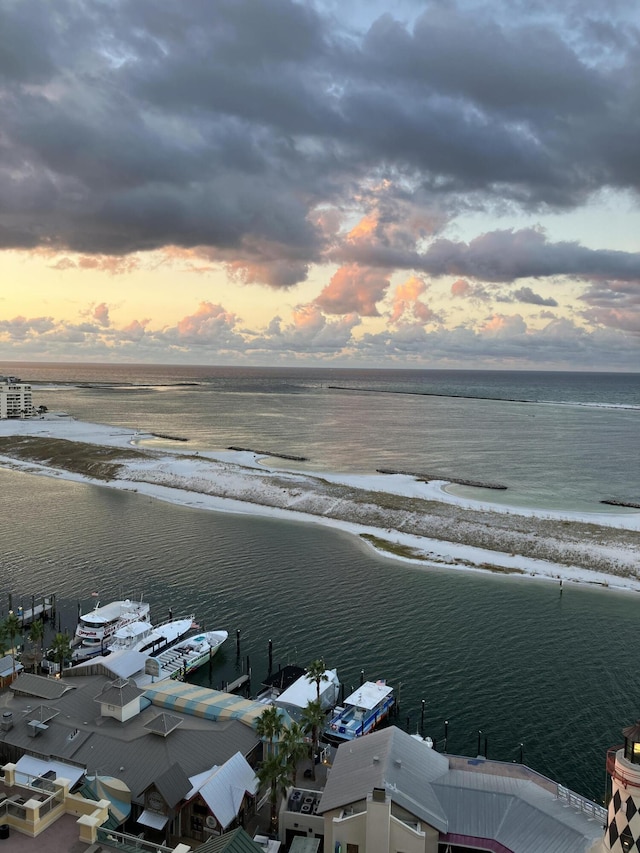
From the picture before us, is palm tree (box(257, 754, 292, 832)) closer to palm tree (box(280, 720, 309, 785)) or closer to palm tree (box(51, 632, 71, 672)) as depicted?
palm tree (box(280, 720, 309, 785))

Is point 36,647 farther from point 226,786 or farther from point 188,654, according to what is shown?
point 226,786

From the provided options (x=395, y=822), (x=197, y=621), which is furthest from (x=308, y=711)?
(x=197, y=621)

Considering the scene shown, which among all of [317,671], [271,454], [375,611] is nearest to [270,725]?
[317,671]

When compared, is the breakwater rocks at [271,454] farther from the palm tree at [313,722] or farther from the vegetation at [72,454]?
the palm tree at [313,722]

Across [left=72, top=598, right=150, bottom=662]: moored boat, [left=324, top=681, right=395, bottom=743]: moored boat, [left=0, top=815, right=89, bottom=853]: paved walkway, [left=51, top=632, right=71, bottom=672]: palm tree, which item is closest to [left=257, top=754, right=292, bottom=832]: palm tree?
[left=324, top=681, right=395, bottom=743]: moored boat

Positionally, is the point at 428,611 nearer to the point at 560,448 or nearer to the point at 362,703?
the point at 362,703
